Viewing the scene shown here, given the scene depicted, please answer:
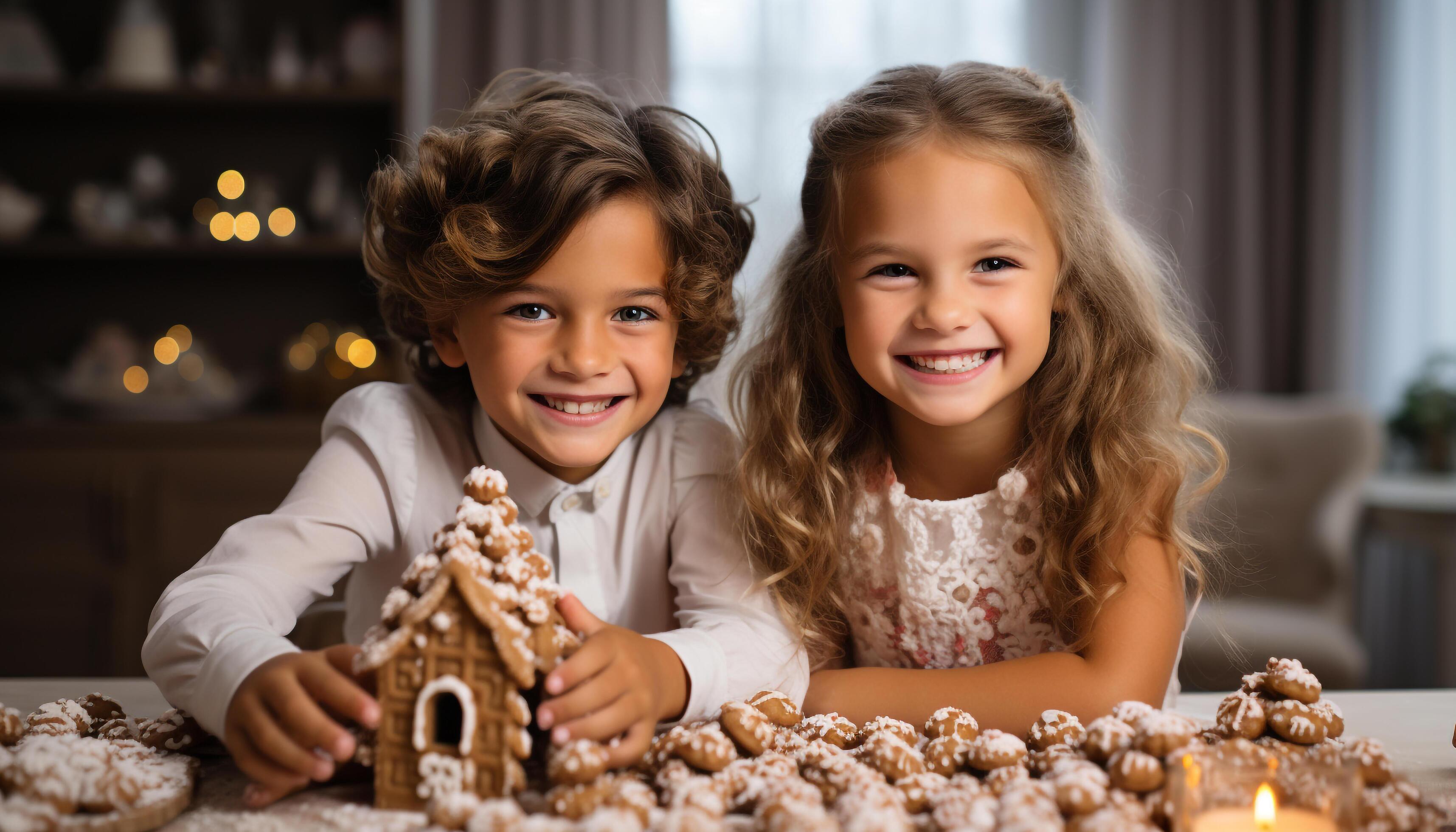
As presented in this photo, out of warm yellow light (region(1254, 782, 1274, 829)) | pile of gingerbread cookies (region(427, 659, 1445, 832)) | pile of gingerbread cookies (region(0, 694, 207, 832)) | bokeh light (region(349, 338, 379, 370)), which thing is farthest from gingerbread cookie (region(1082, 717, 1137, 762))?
bokeh light (region(349, 338, 379, 370))

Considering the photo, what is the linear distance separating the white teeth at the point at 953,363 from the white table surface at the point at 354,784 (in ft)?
1.22

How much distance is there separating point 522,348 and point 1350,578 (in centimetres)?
248

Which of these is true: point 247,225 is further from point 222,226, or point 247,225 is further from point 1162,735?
point 1162,735

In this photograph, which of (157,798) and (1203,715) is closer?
(157,798)

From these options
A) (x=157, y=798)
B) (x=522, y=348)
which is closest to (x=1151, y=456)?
(x=522, y=348)

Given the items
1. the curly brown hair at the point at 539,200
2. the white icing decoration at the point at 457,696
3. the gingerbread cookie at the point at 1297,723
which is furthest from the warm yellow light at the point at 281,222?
the gingerbread cookie at the point at 1297,723

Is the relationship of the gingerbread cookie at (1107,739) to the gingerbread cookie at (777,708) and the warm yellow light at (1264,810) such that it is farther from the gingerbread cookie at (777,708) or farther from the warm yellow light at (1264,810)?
the gingerbread cookie at (777,708)

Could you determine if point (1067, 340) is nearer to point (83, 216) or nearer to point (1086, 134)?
point (1086, 134)

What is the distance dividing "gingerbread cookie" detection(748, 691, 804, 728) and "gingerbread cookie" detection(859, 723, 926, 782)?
0.28 feet

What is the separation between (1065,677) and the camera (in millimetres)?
926

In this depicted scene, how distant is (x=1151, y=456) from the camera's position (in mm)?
1022

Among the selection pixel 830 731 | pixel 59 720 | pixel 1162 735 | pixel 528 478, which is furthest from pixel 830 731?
pixel 59 720

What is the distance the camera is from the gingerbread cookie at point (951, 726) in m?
0.76

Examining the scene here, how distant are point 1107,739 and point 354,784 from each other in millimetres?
513
